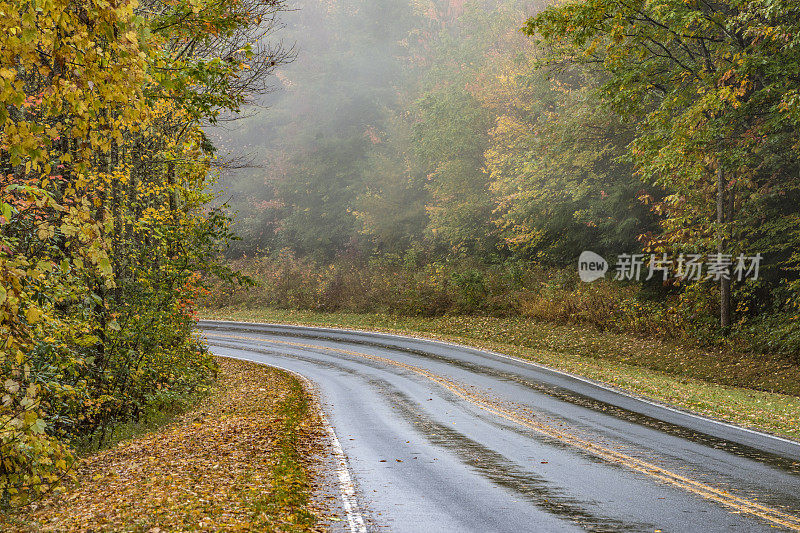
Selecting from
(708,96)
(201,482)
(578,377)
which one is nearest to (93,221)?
(201,482)

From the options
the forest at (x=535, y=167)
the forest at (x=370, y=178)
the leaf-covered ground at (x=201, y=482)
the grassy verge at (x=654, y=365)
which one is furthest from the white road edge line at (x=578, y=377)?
the leaf-covered ground at (x=201, y=482)

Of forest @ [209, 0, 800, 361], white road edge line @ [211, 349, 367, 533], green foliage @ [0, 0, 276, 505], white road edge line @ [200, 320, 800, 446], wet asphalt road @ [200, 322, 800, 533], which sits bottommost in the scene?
white road edge line @ [211, 349, 367, 533]

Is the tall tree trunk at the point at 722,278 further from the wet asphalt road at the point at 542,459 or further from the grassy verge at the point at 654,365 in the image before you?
the wet asphalt road at the point at 542,459

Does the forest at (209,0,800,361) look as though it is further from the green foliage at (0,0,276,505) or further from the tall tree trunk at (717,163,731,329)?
the green foliage at (0,0,276,505)

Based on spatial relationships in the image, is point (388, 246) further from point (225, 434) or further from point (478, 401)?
point (225, 434)

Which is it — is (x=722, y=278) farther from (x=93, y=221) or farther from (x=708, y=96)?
(x=93, y=221)

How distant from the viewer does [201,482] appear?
8.27m

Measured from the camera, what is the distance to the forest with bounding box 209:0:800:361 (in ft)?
63.7

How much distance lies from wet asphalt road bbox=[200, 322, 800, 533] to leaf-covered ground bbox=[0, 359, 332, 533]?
84 centimetres

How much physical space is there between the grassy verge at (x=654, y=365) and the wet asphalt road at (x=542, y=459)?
1400 mm

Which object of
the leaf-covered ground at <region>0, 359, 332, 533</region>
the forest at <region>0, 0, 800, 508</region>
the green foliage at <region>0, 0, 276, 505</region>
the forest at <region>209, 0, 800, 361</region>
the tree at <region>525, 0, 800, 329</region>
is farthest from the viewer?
the forest at <region>209, 0, 800, 361</region>

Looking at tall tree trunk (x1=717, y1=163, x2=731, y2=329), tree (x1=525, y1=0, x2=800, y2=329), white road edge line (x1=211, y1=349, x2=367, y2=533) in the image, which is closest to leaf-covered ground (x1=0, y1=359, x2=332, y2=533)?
white road edge line (x1=211, y1=349, x2=367, y2=533)

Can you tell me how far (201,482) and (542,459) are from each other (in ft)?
16.5

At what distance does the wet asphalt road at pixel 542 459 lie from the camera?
718cm
